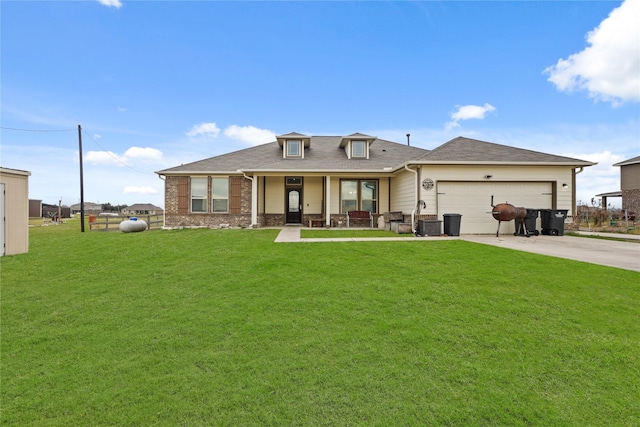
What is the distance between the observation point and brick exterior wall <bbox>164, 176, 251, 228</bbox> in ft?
48.8

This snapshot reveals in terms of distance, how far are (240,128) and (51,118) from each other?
1502cm

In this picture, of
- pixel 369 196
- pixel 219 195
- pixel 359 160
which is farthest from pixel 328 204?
pixel 219 195

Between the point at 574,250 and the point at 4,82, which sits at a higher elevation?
the point at 4,82

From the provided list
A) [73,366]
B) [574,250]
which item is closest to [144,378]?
[73,366]

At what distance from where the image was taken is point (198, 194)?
15.0m

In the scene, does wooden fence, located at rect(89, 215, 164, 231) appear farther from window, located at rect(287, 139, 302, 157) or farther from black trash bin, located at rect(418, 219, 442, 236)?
black trash bin, located at rect(418, 219, 442, 236)

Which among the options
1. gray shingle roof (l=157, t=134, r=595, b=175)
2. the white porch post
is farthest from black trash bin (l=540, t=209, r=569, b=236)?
the white porch post

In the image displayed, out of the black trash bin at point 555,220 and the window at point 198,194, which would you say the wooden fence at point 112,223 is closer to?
the window at point 198,194

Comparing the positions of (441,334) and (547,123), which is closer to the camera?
(441,334)

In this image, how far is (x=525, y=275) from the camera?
5199 millimetres

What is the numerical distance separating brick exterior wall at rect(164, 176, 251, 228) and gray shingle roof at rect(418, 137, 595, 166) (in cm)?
878

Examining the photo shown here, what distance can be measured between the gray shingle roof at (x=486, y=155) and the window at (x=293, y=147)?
23.4ft

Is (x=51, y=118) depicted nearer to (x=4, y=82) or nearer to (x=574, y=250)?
(x=4, y=82)

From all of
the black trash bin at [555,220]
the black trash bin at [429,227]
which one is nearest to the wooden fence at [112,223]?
the black trash bin at [429,227]
